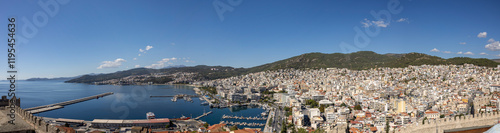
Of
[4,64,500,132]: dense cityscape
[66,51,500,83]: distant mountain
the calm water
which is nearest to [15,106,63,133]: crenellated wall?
[4,64,500,132]: dense cityscape

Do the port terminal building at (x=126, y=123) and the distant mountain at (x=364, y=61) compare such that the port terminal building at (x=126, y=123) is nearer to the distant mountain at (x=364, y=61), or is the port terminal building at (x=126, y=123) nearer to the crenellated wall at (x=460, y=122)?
the crenellated wall at (x=460, y=122)

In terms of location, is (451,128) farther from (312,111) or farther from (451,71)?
(451,71)

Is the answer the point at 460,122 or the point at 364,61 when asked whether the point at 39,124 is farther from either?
the point at 364,61

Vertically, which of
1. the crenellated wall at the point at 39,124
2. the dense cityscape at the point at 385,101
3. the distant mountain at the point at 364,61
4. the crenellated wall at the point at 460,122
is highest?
the distant mountain at the point at 364,61

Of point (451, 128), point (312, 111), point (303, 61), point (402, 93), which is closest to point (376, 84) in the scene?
point (402, 93)

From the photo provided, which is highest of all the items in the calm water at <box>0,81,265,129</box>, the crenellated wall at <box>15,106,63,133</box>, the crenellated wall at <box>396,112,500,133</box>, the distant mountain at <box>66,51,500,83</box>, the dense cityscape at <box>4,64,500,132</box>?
the distant mountain at <box>66,51,500,83</box>

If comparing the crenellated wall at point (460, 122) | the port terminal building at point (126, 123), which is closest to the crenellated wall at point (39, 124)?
the crenellated wall at point (460, 122)

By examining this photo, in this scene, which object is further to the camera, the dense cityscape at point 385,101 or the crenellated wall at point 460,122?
the dense cityscape at point 385,101

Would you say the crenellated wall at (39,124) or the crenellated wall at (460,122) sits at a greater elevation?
the crenellated wall at (39,124)

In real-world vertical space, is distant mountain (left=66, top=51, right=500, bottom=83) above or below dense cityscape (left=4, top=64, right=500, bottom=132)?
above

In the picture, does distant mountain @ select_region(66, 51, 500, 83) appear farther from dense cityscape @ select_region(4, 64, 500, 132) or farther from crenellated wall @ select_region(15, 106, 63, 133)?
crenellated wall @ select_region(15, 106, 63, 133)

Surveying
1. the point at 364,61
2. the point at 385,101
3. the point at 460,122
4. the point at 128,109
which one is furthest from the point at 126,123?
the point at 364,61
